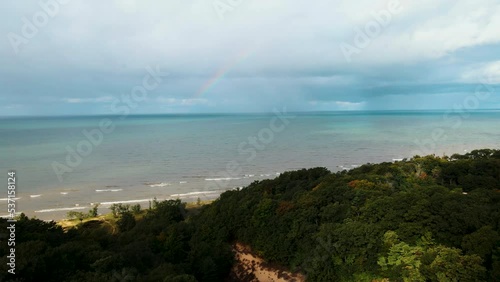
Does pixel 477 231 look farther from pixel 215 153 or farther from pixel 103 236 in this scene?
pixel 215 153

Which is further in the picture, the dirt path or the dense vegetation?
the dirt path

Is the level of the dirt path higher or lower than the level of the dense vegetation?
lower

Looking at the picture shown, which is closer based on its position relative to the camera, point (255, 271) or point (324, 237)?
point (324, 237)

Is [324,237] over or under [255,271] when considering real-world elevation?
over

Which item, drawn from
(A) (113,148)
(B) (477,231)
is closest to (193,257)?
(B) (477,231)

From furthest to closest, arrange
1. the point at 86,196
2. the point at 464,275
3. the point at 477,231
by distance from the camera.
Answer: the point at 86,196
the point at 477,231
the point at 464,275

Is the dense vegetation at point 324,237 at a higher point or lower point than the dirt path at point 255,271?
higher

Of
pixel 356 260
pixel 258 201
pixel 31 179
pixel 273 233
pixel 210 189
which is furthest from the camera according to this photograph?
pixel 31 179

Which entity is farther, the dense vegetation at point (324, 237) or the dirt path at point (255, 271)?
the dirt path at point (255, 271)
